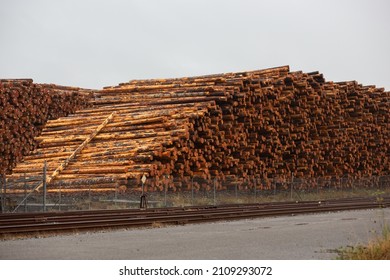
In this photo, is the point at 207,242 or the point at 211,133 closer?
the point at 207,242

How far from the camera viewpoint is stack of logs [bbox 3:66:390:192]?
30.4m

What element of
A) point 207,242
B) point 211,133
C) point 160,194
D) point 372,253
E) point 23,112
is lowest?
point 207,242

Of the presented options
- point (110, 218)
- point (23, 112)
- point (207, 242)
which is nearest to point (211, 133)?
point (23, 112)

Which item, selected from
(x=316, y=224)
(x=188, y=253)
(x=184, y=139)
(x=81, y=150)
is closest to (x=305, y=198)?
(x=184, y=139)

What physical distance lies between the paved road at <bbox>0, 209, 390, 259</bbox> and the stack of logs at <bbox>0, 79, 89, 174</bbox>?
18557 mm

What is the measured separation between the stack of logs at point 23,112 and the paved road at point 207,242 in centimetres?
1856

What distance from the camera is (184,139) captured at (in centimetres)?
3150

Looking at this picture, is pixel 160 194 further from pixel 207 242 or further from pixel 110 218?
pixel 207 242

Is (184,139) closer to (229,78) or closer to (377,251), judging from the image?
(229,78)

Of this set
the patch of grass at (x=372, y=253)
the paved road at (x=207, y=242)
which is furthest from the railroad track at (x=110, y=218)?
the patch of grass at (x=372, y=253)

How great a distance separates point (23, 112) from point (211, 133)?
1079 centimetres

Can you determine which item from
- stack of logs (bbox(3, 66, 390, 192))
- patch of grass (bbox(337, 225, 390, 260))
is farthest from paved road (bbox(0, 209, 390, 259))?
stack of logs (bbox(3, 66, 390, 192))

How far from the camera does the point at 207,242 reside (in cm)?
1477

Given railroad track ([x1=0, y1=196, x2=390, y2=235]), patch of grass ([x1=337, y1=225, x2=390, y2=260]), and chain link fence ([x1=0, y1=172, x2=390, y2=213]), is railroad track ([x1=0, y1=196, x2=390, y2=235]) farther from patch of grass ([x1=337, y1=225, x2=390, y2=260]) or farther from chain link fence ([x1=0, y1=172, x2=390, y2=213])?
patch of grass ([x1=337, y1=225, x2=390, y2=260])
